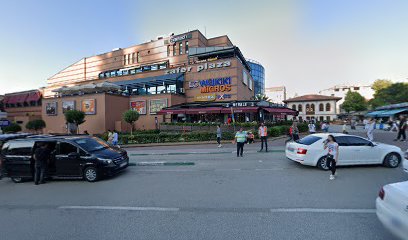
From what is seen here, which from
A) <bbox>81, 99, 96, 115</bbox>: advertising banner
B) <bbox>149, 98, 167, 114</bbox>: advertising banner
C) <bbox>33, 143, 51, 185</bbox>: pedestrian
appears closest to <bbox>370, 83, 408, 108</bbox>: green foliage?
<bbox>149, 98, 167, 114</bbox>: advertising banner

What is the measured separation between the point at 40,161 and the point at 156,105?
846 inches

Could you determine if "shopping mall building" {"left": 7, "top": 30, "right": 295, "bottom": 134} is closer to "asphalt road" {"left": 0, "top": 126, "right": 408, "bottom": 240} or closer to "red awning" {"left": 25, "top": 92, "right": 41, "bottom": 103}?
"red awning" {"left": 25, "top": 92, "right": 41, "bottom": 103}

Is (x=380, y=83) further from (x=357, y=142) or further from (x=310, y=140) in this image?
(x=310, y=140)

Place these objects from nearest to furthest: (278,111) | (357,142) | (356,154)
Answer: (356,154) < (357,142) < (278,111)

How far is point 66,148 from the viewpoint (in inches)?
289

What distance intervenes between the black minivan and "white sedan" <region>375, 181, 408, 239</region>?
7356 mm

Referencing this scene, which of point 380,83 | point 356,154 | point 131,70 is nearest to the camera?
point 356,154

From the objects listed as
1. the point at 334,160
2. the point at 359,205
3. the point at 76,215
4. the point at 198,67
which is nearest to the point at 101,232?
the point at 76,215

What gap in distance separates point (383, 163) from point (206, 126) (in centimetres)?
1485

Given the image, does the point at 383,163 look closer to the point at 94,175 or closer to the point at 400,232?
the point at 400,232

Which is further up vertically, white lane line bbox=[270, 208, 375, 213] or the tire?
the tire

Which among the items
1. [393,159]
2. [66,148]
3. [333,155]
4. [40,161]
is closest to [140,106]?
[66,148]

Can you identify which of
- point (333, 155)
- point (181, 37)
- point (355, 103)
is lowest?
point (333, 155)

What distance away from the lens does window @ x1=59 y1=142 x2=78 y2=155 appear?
728 cm
